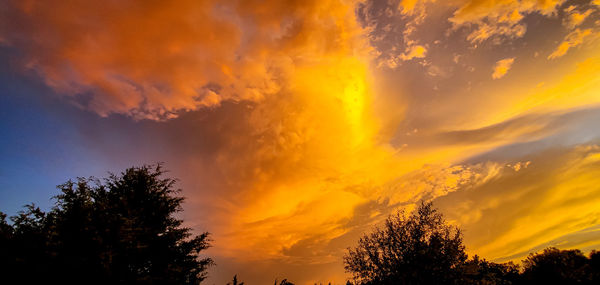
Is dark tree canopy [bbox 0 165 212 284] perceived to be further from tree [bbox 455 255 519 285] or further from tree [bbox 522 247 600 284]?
tree [bbox 522 247 600 284]

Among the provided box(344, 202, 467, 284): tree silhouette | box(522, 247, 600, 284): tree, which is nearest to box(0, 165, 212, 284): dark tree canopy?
box(344, 202, 467, 284): tree silhouette

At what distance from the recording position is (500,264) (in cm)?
6675

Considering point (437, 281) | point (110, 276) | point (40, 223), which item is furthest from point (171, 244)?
point (437, 281)

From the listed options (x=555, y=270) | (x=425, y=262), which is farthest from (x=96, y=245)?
(x=555, y=270)

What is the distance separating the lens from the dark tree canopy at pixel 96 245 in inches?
568

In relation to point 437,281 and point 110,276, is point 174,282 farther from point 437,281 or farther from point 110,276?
point 437,281

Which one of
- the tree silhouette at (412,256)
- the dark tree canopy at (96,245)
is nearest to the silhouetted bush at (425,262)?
the tree silhouette at (412,256)

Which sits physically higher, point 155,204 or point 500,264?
point 155,204

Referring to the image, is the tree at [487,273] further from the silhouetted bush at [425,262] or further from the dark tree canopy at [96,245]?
the dark tree canopy at [96,245]

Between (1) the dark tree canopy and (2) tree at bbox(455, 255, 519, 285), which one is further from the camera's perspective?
(2) tree at bbox(455, 255, 519, 285)

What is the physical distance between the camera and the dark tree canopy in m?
14.4

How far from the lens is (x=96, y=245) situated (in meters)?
15.8

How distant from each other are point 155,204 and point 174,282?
8.97 meters

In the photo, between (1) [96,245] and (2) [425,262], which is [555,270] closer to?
(2) [425,262]
